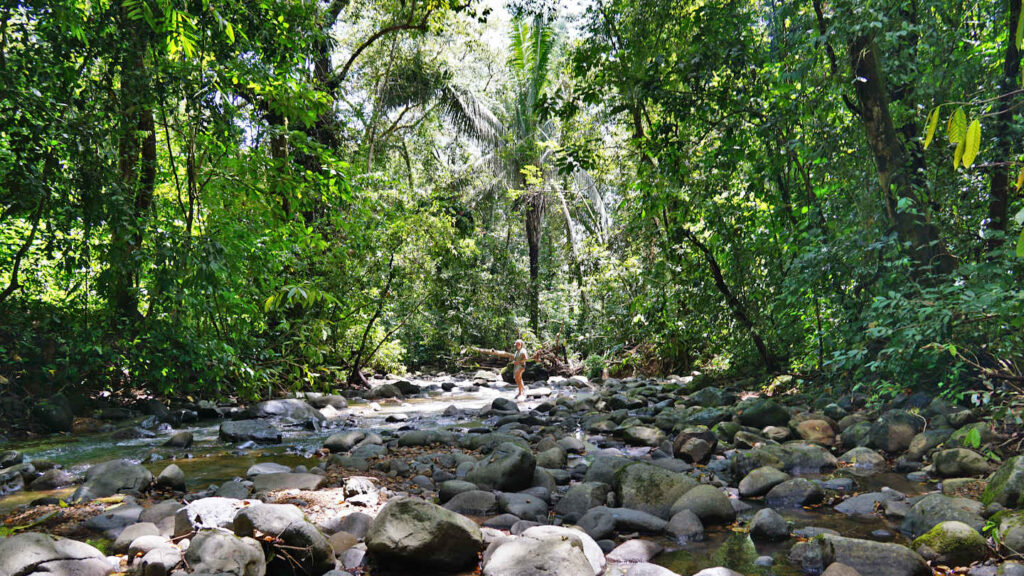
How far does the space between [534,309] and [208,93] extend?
15238mm

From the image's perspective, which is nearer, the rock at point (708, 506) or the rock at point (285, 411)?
the rock at point (708, 506)

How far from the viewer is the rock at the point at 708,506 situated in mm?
3805

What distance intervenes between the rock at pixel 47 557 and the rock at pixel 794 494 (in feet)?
13.2

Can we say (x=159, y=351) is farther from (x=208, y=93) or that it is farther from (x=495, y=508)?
(x=495, y=508)

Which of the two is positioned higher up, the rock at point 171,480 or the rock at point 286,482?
the rock at point 171,480

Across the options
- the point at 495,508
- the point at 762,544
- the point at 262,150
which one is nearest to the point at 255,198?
the point at 262,150

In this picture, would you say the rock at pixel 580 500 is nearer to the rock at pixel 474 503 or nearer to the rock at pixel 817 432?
the rock at pixel 474 503

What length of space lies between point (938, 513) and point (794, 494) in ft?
2.97

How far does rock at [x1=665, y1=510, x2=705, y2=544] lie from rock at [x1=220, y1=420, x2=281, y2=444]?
4.97 meters

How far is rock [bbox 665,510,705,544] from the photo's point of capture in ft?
11.9

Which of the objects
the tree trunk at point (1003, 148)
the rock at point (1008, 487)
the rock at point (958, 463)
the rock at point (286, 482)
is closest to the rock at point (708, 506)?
the rock at point (1008, 487)

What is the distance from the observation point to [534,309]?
800 inches

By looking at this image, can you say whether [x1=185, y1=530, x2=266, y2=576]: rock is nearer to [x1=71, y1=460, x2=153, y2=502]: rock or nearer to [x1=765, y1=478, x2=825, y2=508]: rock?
[x1=71, y1=460, x2=153, y2=502]: rock

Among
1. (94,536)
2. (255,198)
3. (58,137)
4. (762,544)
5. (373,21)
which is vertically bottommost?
(762,544)
